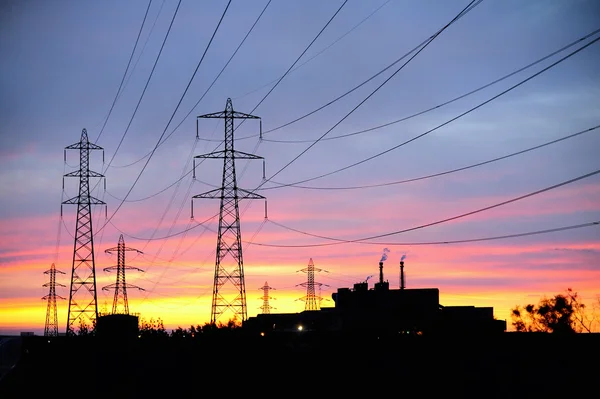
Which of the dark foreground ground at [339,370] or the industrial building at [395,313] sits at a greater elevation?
the industrial building at [395,313]

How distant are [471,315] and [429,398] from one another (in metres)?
61.1

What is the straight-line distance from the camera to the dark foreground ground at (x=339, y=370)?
49.7 metres

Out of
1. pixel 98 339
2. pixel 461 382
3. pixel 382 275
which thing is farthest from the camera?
pixel 382 275

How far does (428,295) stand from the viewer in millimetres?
107375

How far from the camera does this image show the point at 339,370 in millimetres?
59312

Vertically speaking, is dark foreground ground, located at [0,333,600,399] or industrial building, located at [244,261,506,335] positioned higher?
industrial building, located at [244,261,506,335]

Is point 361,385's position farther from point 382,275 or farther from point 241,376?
point 382,275

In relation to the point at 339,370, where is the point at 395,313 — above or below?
above

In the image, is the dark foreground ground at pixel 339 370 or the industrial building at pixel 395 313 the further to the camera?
the industrial building at pixel 395 313

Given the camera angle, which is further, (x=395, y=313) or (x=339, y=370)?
(x=395, y=313)

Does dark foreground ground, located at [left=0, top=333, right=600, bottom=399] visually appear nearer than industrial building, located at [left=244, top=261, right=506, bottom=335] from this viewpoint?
Yes

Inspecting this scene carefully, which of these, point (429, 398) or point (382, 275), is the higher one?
point (382, 275)

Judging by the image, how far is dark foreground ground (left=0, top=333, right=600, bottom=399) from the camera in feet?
163

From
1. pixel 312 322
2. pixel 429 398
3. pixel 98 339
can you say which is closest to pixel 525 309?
pixel 312 322
